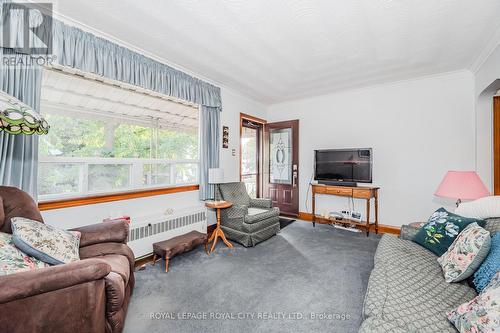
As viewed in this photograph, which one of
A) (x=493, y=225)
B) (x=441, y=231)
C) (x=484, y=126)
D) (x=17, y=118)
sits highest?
(x=484, y=126)

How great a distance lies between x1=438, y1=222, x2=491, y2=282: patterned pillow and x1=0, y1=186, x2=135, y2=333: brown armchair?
2261 millimetres

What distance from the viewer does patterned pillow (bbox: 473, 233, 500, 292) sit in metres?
1.26

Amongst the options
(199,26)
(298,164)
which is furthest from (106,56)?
(298,164)

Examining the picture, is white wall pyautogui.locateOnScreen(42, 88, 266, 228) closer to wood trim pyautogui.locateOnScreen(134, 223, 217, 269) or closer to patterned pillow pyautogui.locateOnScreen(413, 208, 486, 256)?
wood trim pyautogui.locateOnScreen(134, 223, 217, 269)

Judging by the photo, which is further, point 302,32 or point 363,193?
point 363,193

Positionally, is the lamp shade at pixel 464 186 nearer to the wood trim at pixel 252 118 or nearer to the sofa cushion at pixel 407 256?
the sofa cushion at pixel 407 256

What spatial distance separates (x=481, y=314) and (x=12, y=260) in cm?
240

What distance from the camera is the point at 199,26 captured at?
2162 millimetres

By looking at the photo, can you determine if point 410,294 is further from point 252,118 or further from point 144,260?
point 252,118

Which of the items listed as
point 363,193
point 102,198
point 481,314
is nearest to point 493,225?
point 481,314

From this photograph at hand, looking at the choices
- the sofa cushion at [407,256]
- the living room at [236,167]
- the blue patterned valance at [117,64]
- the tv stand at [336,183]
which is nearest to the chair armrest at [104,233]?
the living room at [236,167]

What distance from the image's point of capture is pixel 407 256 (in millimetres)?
1808

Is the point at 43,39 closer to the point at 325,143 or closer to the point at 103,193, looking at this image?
the point at 103,193

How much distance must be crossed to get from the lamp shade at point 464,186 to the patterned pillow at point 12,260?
11.4 ft
